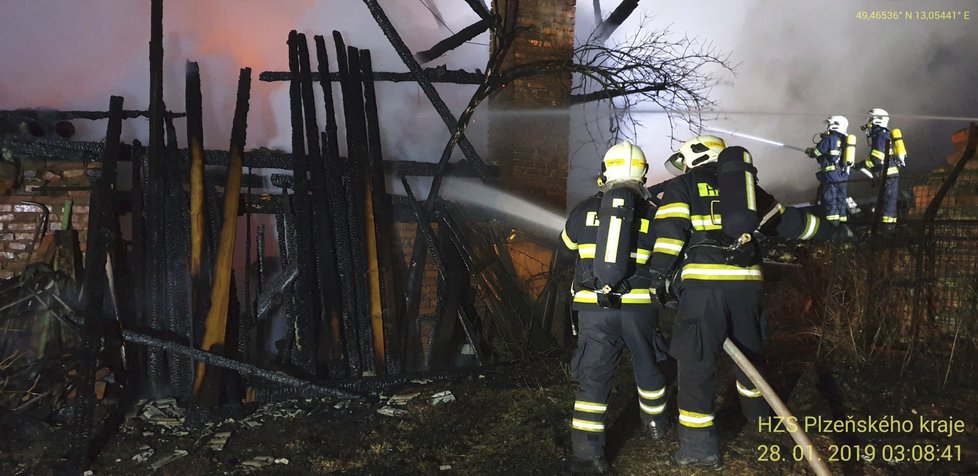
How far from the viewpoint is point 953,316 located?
4.82 meters

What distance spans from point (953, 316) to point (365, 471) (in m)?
4.87

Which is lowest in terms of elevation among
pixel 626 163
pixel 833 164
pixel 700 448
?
pixel 700 448

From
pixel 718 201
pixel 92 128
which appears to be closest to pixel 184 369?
pixel 92 128

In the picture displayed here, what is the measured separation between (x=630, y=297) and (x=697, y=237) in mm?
532

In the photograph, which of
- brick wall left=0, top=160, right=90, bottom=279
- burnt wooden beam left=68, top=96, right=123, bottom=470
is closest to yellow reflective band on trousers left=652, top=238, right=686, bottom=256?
burnt wooden beam left=68, top=96, right=123, bottom=470

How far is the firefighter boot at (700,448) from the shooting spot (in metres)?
3.30

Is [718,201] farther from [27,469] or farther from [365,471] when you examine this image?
[27,469]

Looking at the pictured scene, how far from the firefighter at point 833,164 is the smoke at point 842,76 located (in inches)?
251

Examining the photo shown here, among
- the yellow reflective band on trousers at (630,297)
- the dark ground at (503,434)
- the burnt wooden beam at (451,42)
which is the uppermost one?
the burnt wooden beam at (451,42)

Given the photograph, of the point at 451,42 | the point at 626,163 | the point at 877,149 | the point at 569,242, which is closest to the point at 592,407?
the point at 569,242

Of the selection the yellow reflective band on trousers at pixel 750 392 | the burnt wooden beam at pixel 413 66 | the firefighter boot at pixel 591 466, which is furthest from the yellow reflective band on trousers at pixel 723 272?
the burnt wooden beam at pixel 413 66

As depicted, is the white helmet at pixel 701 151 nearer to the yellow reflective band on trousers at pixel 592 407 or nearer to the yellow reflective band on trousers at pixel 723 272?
the yellow reflective band on trousers at pixel 723 272

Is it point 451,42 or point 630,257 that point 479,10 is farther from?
point 630,257

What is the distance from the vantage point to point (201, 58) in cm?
708
